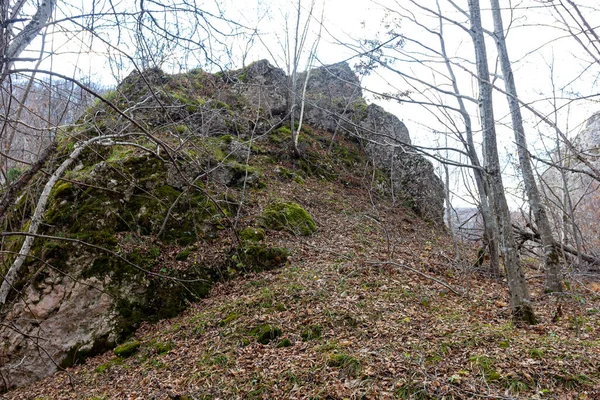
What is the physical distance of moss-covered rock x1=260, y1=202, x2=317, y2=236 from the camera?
25.2ft

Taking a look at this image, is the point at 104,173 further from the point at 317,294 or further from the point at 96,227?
the point at 317,294

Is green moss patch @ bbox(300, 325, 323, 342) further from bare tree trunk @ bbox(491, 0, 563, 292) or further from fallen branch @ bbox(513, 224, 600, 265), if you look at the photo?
fallen branch @ bbox(513, 224, 600, 265)

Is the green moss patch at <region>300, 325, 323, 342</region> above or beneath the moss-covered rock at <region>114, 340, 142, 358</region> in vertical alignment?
above

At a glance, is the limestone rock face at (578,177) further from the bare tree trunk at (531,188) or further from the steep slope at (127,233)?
the steep slope at (127,233)

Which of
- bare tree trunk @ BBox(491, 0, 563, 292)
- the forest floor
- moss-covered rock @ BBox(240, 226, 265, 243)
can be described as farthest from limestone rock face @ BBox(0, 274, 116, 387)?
bare tree trunk @ BBox(491, 0, 563, 292)

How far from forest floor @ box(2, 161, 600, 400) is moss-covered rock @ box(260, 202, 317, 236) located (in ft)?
3.14

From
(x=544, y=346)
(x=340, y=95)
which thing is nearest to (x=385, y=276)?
(x=544, y=346)

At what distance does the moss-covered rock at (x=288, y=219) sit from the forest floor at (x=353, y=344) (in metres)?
0.96

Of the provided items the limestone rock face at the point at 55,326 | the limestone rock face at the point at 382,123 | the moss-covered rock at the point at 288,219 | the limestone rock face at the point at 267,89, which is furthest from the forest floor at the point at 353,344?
the limestone rock face at the point at 382,123

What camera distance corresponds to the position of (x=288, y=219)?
312 inches

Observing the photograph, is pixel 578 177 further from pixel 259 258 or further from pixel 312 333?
pixel 259 258

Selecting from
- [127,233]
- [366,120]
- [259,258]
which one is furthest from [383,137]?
[127,233]

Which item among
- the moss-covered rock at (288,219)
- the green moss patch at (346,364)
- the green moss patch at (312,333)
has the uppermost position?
the moss-covered rock at (288,219)

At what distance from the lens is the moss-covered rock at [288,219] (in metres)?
7.67
